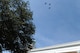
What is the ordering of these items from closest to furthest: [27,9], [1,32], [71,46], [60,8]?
[71,46]
[60,8]
[1,32]
[27,9]

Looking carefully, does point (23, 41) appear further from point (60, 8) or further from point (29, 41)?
point (60, 8)

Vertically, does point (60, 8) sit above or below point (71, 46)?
above

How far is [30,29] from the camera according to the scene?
29.5 m

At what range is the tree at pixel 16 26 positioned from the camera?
27.9m

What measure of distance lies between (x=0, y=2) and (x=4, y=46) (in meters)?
5.06

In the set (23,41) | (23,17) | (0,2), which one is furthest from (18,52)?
(0,2)

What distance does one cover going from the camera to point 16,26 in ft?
94.0

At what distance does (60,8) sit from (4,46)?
8161 mm

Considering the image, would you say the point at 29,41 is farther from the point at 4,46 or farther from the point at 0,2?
the point at 0,2

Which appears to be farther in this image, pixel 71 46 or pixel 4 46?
pixel 4 46

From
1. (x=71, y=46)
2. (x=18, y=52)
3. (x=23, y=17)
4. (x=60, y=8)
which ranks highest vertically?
(x=23, y=17)

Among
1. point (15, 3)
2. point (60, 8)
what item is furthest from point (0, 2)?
point (60, 8)

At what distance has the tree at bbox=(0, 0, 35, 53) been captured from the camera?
27.9m

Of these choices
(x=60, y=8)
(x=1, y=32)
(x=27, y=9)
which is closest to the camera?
(x=60, y=8)
